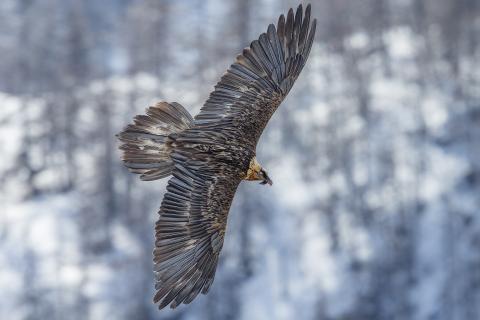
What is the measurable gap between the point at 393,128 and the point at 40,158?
1152 centimetres

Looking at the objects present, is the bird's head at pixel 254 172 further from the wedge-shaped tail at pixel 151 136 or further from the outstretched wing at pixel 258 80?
the wedge-shaped tail at pixel 151 136

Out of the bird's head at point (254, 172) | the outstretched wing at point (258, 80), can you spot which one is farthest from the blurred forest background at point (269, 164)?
the outstretched wing at point (258, 80)

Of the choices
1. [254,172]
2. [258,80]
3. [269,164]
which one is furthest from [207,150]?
[269,164]

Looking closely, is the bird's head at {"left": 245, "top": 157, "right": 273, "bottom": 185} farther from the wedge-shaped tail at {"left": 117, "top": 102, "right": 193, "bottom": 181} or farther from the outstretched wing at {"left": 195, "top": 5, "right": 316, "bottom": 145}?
the wedge-shaped tail at {"left": 117, "top": 102, "right": 193, "bottom": 181}

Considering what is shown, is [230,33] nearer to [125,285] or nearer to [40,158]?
[40,158]

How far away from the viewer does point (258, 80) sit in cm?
777

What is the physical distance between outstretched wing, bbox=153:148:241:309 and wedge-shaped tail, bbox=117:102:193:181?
0.42m

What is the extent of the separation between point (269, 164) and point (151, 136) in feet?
66.2

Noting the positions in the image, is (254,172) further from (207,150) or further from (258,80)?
(258,80)

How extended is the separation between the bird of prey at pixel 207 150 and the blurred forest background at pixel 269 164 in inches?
679

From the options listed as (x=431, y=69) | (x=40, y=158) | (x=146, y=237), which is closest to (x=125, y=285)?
(x=146, y=237)

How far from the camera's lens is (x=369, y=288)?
27.0 metres

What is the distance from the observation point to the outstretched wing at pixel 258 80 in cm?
759

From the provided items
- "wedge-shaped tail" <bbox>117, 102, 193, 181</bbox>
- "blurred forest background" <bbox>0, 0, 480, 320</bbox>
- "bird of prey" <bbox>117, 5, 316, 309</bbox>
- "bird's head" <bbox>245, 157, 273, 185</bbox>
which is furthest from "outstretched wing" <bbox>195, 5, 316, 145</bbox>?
"blurred forest background" <bbox>0, 0, 480, 320</bbox>
